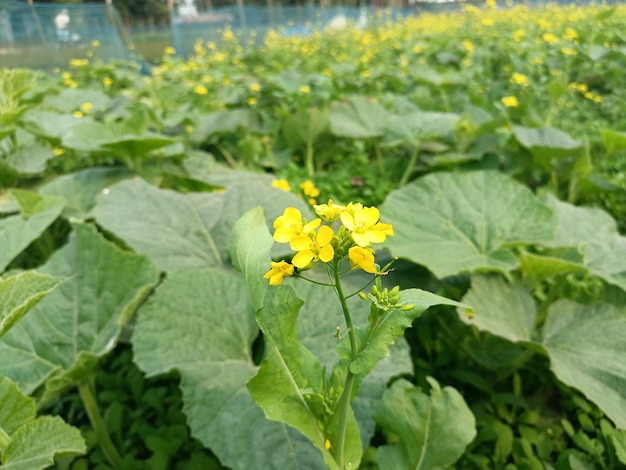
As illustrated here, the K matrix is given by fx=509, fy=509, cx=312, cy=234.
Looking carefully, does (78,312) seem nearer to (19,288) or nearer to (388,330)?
(19,288)

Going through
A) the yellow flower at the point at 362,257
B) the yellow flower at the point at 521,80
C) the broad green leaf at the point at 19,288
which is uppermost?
the yellow flower at the point at 362,257

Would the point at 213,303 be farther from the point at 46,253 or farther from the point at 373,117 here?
the point at 373,117

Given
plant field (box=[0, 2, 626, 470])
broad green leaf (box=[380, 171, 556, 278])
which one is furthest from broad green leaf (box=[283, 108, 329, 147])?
broad green leaf (box=[380, 171, 556, 278])

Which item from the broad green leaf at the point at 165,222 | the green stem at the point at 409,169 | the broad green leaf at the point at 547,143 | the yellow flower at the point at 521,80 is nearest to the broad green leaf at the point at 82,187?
the broad green leaf at the point at 165,222

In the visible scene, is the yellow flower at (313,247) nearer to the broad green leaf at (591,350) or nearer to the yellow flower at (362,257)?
the yellow flower at (362,257)

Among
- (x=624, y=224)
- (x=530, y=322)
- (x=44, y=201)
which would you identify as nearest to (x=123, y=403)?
(x=44, y=201)

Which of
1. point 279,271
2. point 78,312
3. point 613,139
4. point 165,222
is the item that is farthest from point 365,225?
point 613,139

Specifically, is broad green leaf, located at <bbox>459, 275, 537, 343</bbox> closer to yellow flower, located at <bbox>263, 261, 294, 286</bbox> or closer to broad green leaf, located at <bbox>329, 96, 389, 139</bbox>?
yellow flower, located at <bbox>263, 261, 294, 286</bbox>

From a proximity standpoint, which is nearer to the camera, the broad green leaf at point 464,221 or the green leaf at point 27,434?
the green leaf at point 27,434
